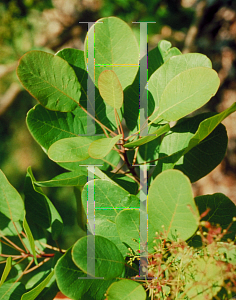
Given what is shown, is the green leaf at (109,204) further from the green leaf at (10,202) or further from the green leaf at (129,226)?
the green leaf at (10,202)

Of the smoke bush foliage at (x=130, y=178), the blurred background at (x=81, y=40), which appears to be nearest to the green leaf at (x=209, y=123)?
the smoke bush foliage at (x=130, y=178)

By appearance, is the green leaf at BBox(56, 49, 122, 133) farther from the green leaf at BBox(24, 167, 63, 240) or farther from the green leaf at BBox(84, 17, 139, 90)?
the green leaf at BBox(24, 167, 63, 240)

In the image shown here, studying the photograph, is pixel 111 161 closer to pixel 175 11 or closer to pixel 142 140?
pixel 142 140

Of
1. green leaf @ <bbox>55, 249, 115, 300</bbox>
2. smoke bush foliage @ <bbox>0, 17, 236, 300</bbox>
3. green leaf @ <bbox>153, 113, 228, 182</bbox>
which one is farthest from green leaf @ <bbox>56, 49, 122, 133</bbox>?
green leaf @ <bbox>55, 249, 115, 300</bbox>

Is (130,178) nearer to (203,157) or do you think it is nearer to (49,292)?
(203,157)

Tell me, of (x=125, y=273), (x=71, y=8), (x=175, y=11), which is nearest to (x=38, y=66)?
(x=125, y=273)

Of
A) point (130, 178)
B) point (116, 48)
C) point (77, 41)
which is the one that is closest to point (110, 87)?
point (116, 48)
